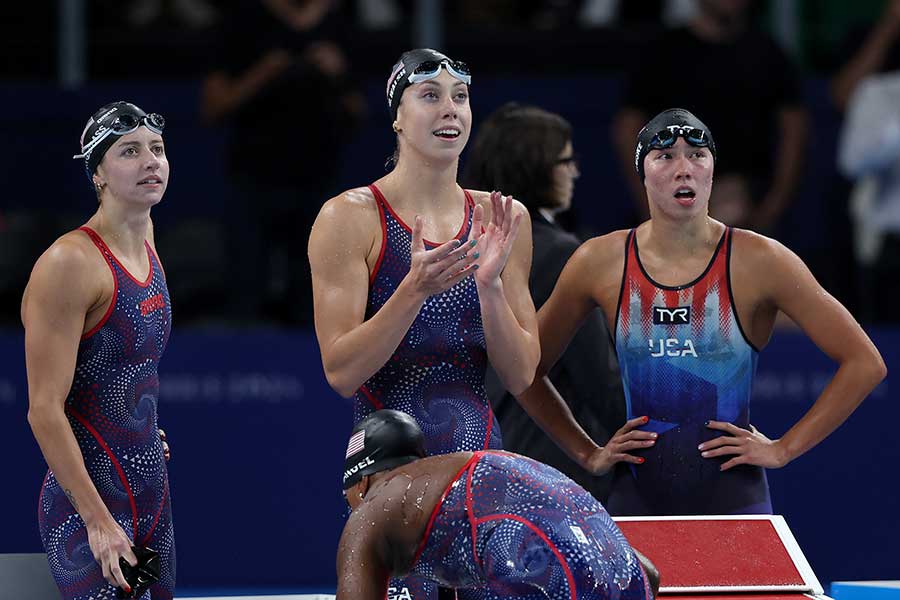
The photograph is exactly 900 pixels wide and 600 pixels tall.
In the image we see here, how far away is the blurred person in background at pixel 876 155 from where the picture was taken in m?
7.75

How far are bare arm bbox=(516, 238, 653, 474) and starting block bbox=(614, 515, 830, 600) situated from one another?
1.02 feet

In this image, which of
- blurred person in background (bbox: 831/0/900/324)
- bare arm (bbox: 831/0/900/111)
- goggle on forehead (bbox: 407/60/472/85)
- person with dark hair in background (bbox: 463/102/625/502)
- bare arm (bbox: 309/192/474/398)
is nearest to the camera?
bare arm (bbox: 309/192/474/398)

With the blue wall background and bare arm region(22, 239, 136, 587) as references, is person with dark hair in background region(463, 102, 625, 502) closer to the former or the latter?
bare arm region(22, 239, 136, 587)

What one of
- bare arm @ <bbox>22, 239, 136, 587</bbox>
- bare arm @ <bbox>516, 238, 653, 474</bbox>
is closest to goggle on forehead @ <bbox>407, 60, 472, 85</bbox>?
bare arm @ <bbox>516, 238, 653, 474</bbox>

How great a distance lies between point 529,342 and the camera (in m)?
4.09

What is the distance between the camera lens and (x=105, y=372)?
4.09 m

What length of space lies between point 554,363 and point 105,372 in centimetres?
149

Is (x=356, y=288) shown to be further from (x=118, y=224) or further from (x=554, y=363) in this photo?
(x=554, y=363)

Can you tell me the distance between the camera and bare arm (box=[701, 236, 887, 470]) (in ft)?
14.5

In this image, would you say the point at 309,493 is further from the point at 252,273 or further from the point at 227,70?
the point at 227,70

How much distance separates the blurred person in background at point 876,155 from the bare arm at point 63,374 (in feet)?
15.9

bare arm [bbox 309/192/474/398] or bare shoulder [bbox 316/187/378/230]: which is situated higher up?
bare shoulder [bbox 316/187/378/230]

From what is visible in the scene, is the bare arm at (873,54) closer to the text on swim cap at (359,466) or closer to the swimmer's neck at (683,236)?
the swimmer's neck at (683,236)

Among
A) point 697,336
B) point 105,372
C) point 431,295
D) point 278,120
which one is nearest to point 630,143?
point 278,120
